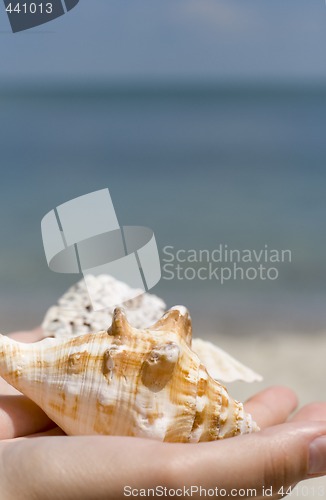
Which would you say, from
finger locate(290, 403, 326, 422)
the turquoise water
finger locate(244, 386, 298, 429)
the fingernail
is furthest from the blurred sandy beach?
the fingernail

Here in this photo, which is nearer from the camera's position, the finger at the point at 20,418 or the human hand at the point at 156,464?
the human hand at the point at 156,464

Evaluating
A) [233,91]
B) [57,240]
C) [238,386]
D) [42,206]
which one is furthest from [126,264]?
[233,91]

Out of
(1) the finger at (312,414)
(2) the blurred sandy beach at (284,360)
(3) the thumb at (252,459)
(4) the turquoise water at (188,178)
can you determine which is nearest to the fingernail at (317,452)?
(3) the thumb at (252,459)

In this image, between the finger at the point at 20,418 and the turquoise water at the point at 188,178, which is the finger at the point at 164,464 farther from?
the turquoise water at the point at 188,178

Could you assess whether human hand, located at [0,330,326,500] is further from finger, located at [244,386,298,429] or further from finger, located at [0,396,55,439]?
finger, located at [244,386,298,429]

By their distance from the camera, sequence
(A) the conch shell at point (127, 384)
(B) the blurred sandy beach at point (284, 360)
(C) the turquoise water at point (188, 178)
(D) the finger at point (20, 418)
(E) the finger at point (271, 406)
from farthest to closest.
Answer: (C) the turquoise water at point (188, 178) < (B) the blurred sandy beach at point (284, 360) < (E) the finger at point (271, 406) < (D) the finger at point (20, 418) < (A) the conch shell at point (127, 384)

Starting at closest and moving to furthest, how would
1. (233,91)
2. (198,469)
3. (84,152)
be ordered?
(198,469) → (84,152) → (233,91)

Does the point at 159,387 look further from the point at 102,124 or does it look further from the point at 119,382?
the point at 102,124
